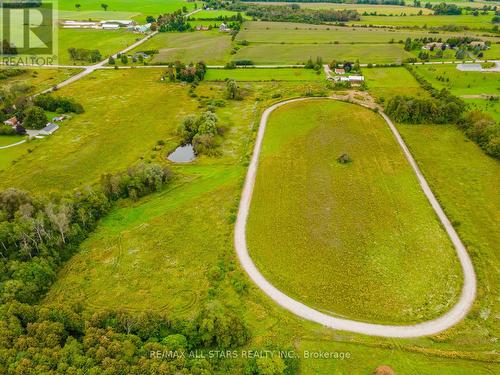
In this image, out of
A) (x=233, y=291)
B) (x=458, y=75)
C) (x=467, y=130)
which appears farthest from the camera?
(x=458, y=75)

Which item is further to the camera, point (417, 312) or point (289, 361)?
point (417, 312)

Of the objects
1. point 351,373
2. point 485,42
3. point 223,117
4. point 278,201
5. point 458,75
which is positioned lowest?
point 351,373

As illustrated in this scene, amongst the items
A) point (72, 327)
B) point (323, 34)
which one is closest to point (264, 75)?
point (323, 34)

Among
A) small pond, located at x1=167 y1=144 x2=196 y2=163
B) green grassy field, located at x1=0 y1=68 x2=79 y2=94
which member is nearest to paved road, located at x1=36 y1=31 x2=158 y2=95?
green grassy field, located at x1=0 y1=68 x2=79 y2=94

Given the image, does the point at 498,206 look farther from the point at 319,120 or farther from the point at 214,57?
the point at 214,57

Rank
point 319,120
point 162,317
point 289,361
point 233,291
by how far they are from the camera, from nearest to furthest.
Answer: point 289,361 → point 162,317 → point 233,291 → point 319,120

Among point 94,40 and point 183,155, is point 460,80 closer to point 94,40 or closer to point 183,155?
point 183,155

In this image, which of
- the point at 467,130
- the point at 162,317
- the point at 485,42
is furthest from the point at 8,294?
the point at 485,42

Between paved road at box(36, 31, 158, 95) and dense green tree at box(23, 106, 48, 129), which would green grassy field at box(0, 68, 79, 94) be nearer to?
paved road at box(36, 31, 158, 95)
